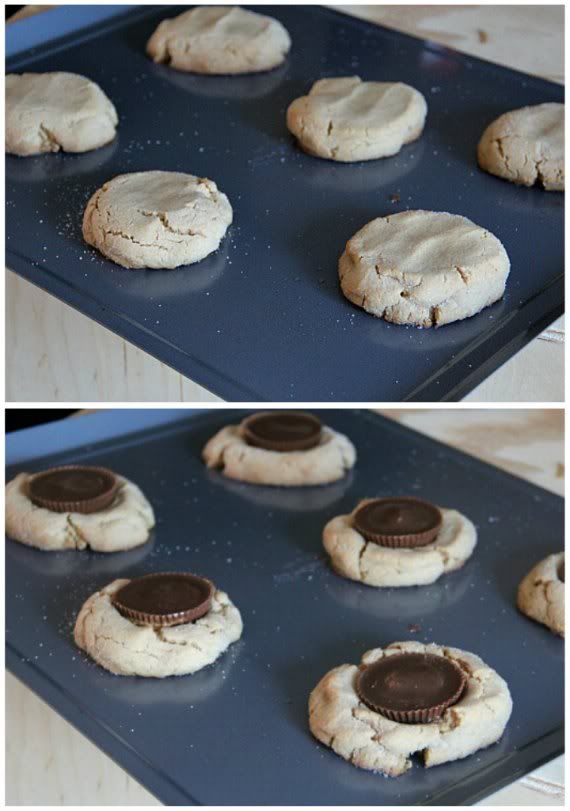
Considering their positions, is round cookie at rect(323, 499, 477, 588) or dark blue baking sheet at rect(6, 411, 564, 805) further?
round cookie at rect(323, 499, 477, 588)

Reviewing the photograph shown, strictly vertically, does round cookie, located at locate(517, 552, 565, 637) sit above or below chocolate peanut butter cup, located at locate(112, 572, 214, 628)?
below

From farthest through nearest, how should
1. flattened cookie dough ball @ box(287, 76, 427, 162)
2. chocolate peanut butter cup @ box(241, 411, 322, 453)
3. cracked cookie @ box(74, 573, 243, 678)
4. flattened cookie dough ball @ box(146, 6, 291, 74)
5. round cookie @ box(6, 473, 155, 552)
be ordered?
1. flattened cookie dough ball @ box(146, 6, 291, 74)
2. chocolate peanut butter cup @ box(241, 411, 322, 453)
3. flattened cookie dough ball @ box(287, 76, 427, 162)
4. round cookie @ box(6, 473, 155, 552)
5. cracked cookie @ box(74, 573, 243, 678)

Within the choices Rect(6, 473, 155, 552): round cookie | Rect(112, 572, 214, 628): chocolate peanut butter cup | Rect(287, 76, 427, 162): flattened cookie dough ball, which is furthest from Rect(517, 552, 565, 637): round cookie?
Rect(287, 76, 427, 162): flattened cookie dough ball

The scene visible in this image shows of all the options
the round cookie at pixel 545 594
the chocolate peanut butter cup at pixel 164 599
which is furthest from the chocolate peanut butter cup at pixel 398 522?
the chocolate peanut butter cup at pixel 164 599

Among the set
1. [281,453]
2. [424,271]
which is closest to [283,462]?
[281,453]

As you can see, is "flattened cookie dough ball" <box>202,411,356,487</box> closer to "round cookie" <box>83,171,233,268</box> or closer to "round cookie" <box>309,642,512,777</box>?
"round cookie" <box>83,171,233,268</box>

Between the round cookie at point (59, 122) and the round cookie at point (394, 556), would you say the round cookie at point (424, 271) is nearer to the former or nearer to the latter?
the round cookie at point (394, 556)
